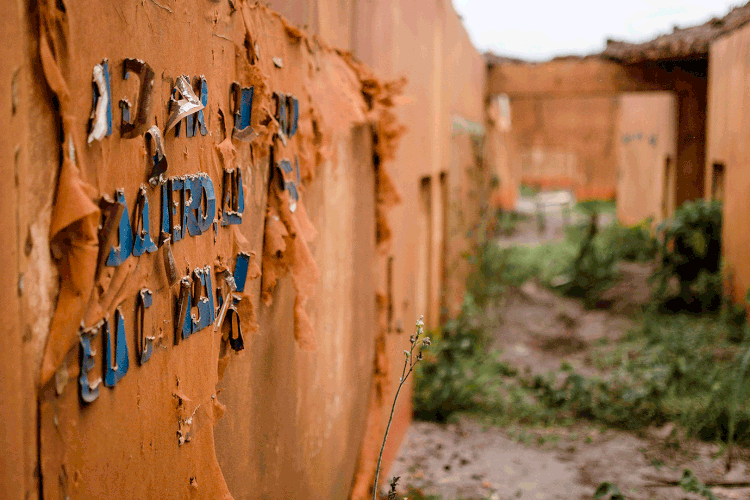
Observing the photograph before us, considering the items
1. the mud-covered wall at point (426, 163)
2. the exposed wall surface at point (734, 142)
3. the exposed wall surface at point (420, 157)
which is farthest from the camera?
the exposed wall surface at point (734, 142)

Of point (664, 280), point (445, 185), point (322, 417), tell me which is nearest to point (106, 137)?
point (322, 417)

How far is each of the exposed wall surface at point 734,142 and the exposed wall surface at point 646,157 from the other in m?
2.94

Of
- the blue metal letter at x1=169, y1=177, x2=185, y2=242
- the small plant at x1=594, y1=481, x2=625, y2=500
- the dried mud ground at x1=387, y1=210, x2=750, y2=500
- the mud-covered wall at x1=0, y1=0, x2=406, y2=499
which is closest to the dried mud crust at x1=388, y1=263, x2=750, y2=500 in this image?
the dried mud ground at x1=387, y1=210, x2=750, y2=500

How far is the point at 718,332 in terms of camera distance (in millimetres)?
7184

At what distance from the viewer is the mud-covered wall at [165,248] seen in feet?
3.72

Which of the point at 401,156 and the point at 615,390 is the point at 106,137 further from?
the point at 615,390

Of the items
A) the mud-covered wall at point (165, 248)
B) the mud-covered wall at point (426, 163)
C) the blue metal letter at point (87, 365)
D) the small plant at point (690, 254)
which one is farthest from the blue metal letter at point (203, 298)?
the small plant at point (690, 254)

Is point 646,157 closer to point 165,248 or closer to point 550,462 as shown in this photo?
point 550,462

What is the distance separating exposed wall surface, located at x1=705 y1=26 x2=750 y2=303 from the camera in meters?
7.16

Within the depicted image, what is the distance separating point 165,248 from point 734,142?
749 cm

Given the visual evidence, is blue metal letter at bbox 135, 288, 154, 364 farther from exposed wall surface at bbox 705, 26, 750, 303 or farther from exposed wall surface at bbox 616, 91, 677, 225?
exposed wall surface at bbox 616, 91, 677, 225

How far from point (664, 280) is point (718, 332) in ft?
4.38

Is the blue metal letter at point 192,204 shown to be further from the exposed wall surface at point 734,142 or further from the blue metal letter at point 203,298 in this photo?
the exposed wall surface at point 734,142

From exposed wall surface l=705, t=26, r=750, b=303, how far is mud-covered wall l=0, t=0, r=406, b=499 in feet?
19.0
